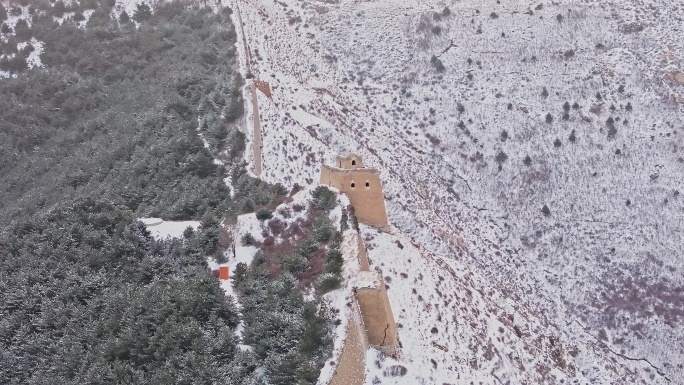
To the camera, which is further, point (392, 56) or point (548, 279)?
point (392, 56)

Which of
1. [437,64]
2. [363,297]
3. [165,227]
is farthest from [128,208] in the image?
[437,64]

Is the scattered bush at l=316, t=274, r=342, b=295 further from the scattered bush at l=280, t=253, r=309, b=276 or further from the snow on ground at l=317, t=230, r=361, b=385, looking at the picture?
the scattered bush at l=280, t=253, r=309, b=276

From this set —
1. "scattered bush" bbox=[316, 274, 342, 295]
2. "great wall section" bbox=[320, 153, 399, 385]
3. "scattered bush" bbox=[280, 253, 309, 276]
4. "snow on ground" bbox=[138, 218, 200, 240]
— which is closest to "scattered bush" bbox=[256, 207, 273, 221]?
"snow on ground" bbox=[138, 218, 200, 240]

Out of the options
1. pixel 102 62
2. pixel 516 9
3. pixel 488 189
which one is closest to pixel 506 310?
pixel 488 189

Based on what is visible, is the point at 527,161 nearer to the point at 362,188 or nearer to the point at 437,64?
the point at 437,64

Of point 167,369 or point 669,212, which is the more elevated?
point 167,369

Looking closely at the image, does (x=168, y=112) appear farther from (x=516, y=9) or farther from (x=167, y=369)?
(x=516, y=9)

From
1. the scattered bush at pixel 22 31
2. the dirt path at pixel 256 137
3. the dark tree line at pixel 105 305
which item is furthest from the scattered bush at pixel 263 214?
the scattered bush at pixel 22 31
